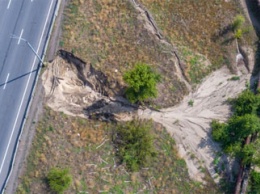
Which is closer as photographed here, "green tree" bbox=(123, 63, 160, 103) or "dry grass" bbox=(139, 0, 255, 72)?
"green tree" bbox=(123, 63, 160, 103)

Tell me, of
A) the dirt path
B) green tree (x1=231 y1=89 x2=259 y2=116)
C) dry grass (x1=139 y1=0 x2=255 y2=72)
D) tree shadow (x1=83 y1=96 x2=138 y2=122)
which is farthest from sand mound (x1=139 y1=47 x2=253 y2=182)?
dry grass (x1=139 y1=0 x2=255 y2=72)

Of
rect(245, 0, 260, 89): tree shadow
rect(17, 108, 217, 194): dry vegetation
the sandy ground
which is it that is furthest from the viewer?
rect(245, 0, 260, 89): tree shadow

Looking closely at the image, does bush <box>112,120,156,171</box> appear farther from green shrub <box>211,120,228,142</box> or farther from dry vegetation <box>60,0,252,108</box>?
green shrub <box>211,120,228,142</box>

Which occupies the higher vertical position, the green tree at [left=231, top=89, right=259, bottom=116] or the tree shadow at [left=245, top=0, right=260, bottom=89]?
the tree shadow at [left=245, top=0, right=260, bottom=89]

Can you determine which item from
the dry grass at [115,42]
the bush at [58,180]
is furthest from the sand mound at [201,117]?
the bush at [58,180]

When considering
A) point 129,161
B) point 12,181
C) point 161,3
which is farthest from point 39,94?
point 161,3

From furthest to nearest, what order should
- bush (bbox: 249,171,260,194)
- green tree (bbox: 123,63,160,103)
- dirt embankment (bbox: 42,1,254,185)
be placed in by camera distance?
bush (bbox: 249,171,260,194) < dirt embankment (bbox: 42,1,254,185) < green tree (bbox: 123,63,160,103)

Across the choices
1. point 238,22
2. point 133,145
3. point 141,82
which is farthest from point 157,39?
point 133,145

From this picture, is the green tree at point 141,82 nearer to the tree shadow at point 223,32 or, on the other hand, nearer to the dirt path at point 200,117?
the dirt path at point 200,117
